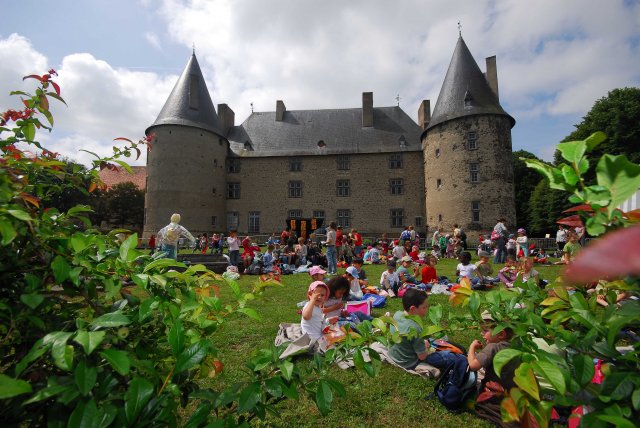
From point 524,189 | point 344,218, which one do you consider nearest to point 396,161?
point 344,218

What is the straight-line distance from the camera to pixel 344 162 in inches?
1282

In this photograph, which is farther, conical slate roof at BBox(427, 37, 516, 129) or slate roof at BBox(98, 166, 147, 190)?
slate roof at BBox(98, 166, 147, 190)

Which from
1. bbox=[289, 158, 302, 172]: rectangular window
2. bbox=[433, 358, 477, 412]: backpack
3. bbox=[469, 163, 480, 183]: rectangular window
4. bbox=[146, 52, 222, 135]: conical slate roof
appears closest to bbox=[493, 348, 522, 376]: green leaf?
bbox=[433, 358, 477, 412]: backpack

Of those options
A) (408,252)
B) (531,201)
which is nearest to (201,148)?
(408,252)

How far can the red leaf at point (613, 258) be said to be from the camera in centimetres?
37

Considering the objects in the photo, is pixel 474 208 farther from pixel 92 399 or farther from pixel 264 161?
pixel 92 399

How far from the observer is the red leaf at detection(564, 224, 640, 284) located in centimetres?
37

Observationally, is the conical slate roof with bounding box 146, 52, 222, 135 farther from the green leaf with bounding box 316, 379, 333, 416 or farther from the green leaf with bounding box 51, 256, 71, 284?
the green leaf with bounding box 316, 379, 333, 416

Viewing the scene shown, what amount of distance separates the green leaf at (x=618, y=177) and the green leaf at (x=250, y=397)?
1181 mm

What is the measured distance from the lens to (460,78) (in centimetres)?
2788

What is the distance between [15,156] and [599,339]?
2325mm

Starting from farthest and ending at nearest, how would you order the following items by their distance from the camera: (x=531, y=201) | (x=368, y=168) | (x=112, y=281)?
(x=531, y=201) < (x=368, y=168) < (x=112, y=281)

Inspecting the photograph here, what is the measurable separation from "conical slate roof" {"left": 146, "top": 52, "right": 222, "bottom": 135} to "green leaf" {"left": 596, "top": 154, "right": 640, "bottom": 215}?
104ft

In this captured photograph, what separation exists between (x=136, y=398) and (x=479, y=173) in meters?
28.6
